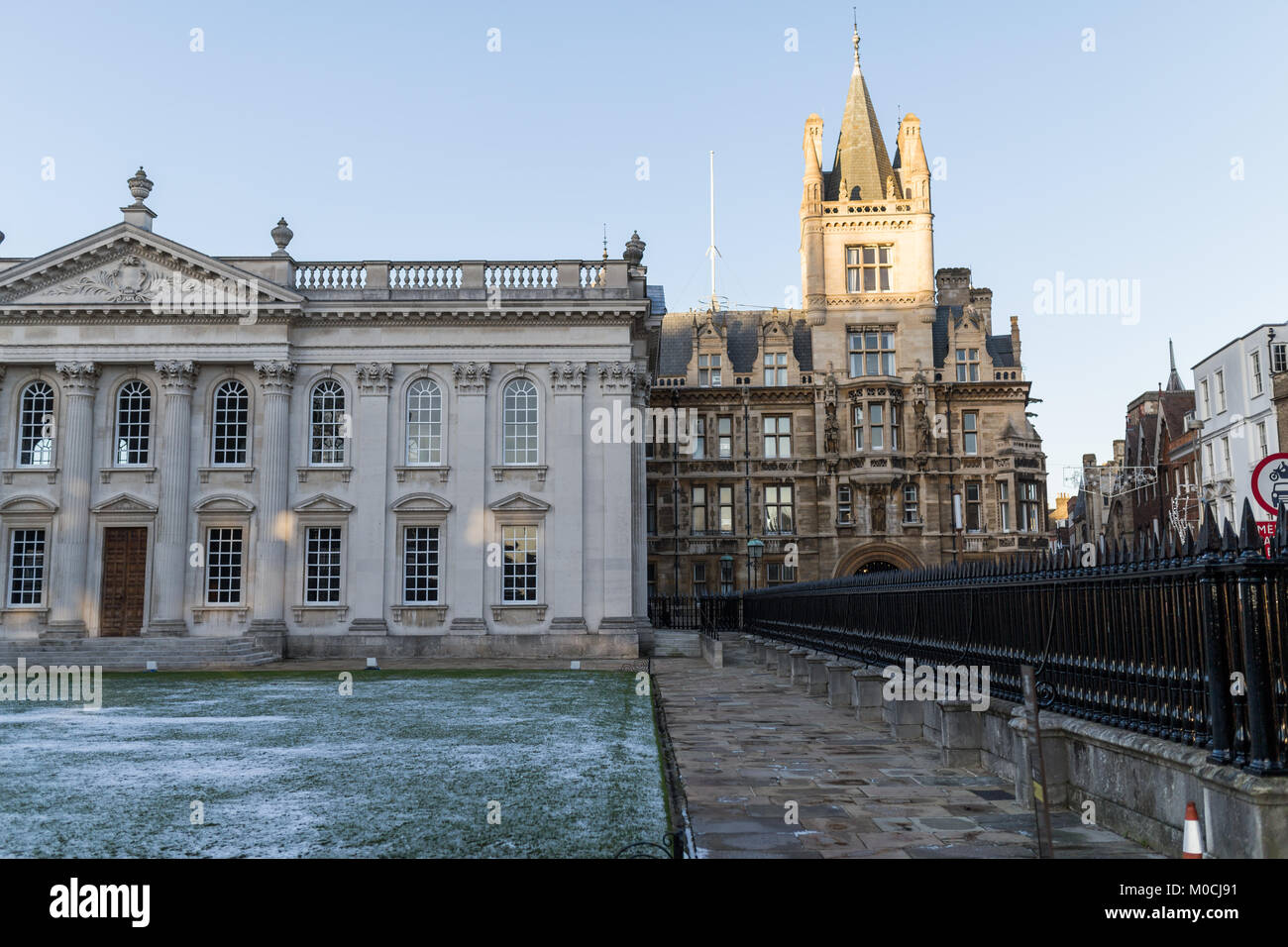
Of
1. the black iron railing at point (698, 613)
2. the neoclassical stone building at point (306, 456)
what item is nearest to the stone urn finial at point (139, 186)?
the neoclassical stone building at point (306, 456)

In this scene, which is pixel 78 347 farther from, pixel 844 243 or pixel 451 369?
pixel 844 243

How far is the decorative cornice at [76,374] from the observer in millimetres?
31453

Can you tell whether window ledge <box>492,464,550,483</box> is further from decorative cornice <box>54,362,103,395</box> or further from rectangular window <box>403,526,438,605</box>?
decorative cornice <box>54,362,103,395</box>

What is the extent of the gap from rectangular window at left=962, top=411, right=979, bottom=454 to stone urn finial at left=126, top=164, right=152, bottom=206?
117ft

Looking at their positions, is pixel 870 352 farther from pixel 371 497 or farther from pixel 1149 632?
pixel 1149 632

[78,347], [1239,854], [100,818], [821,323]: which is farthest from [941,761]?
[821,323]

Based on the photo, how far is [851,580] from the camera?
61.5 ft

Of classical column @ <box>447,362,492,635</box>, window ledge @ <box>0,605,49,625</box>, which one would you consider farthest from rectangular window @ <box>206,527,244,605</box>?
classical column @ <box>447,362,492,635</box>

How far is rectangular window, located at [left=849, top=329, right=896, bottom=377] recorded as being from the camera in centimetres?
4962

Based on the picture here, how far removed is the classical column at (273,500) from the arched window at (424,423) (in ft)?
12.3

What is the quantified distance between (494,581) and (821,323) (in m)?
24.9

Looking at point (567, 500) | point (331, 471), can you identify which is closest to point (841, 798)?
point (567, 500)

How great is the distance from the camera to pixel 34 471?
31625mm

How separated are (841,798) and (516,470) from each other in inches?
939
